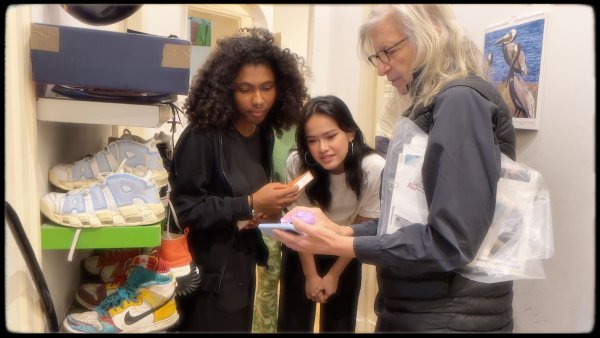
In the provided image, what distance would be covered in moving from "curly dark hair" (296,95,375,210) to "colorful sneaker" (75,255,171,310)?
516 millimetres

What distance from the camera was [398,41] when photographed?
0.92 metres

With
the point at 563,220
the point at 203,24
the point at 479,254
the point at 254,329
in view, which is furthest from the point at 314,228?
the point at 203,24

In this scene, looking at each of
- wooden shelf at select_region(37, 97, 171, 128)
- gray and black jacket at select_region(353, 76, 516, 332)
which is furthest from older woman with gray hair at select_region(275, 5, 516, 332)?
wooden shelf at select_region(37, 97, 171, 128)

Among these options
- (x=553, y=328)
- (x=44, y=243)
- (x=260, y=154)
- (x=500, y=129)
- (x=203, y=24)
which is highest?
(x=203, y=24)

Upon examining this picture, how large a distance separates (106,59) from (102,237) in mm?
349

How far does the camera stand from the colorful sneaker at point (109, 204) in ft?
→ 2.88

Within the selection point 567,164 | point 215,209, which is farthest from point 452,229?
point 215,209

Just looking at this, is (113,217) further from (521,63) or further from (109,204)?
(521,63)

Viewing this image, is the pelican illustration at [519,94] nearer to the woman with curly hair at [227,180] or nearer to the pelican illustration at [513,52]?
the pelican illustration at [513,52]

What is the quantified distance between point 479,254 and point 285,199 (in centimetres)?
54

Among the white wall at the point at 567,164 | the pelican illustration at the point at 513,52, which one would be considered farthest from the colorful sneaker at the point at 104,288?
the pelican illustration at the point at 513,52

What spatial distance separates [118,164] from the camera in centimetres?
102

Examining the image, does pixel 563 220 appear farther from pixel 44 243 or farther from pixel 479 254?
pixel 44 243

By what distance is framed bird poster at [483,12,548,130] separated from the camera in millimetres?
Result: 1122
